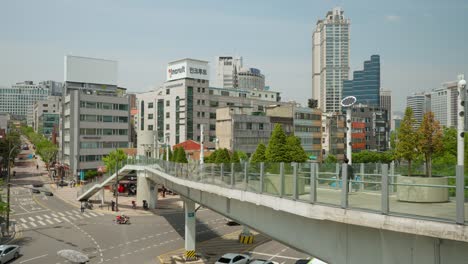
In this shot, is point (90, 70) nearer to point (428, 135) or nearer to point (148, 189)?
point (148, 189)

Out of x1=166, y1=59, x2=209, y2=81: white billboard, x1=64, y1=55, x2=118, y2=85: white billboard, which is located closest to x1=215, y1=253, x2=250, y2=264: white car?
x1=166, y1=59, x2=209, y2=81: white billboard

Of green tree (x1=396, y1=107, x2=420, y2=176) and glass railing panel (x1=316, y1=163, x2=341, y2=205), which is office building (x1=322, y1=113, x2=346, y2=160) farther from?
glass railing panel (x1=316, y1=163, x2=341, y2=205)

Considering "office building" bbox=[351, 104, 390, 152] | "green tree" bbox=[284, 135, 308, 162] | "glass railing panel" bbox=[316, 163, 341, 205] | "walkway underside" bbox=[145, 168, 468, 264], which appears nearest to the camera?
"walkway underside" bbox=[145, 168, 468, 264]

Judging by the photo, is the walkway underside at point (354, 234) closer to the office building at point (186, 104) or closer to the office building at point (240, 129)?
the office building at point (240, 129)

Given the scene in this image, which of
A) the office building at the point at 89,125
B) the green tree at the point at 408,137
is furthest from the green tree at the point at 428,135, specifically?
the office building at the point at 89,125

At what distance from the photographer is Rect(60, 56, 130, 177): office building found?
9475 centimetres

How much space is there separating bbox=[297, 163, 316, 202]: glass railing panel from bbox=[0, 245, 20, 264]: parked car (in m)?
28.8

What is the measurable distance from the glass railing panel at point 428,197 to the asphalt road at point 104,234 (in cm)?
2647

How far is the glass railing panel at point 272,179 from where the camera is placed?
1536cm

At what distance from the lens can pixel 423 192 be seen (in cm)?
1014

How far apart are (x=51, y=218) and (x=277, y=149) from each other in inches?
1287

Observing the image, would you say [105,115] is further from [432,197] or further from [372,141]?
[432,197]

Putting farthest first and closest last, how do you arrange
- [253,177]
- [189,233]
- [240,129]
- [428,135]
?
[240,129]
[189,233]
[428,135]
[253,177]

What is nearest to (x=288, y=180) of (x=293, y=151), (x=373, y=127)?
(x=293, y=151)
